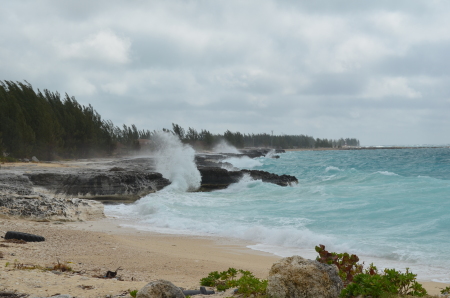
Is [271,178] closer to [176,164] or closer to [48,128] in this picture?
[176,164]

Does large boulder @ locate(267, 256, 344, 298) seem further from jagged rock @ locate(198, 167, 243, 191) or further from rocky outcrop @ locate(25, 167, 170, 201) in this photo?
jagged rock @ locate(198, 167, 243, 191)

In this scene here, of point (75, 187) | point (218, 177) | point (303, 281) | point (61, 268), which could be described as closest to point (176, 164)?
point (218, 177)

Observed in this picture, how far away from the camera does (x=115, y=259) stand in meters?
7.55

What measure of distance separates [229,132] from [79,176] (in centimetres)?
8950

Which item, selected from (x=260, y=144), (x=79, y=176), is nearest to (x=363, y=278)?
(x=79, y=176)

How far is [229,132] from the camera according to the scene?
108 metres

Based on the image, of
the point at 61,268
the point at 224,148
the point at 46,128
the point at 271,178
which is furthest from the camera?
the point at 224,148

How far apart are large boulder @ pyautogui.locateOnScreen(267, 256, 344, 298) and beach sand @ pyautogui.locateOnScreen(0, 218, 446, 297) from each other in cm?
182

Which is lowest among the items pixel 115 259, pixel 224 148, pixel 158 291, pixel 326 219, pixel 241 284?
pixel 326 219

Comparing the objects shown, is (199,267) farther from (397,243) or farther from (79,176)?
(79,176)

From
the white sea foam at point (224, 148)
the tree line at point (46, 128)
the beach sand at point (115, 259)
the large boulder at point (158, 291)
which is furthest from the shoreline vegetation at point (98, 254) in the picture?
the white sea foam at point (224, 148)

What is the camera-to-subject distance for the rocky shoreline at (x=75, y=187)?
Result: 40.4 ft

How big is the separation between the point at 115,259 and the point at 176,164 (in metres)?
21.6

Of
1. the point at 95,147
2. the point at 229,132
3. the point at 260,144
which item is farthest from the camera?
the point at 260,144
